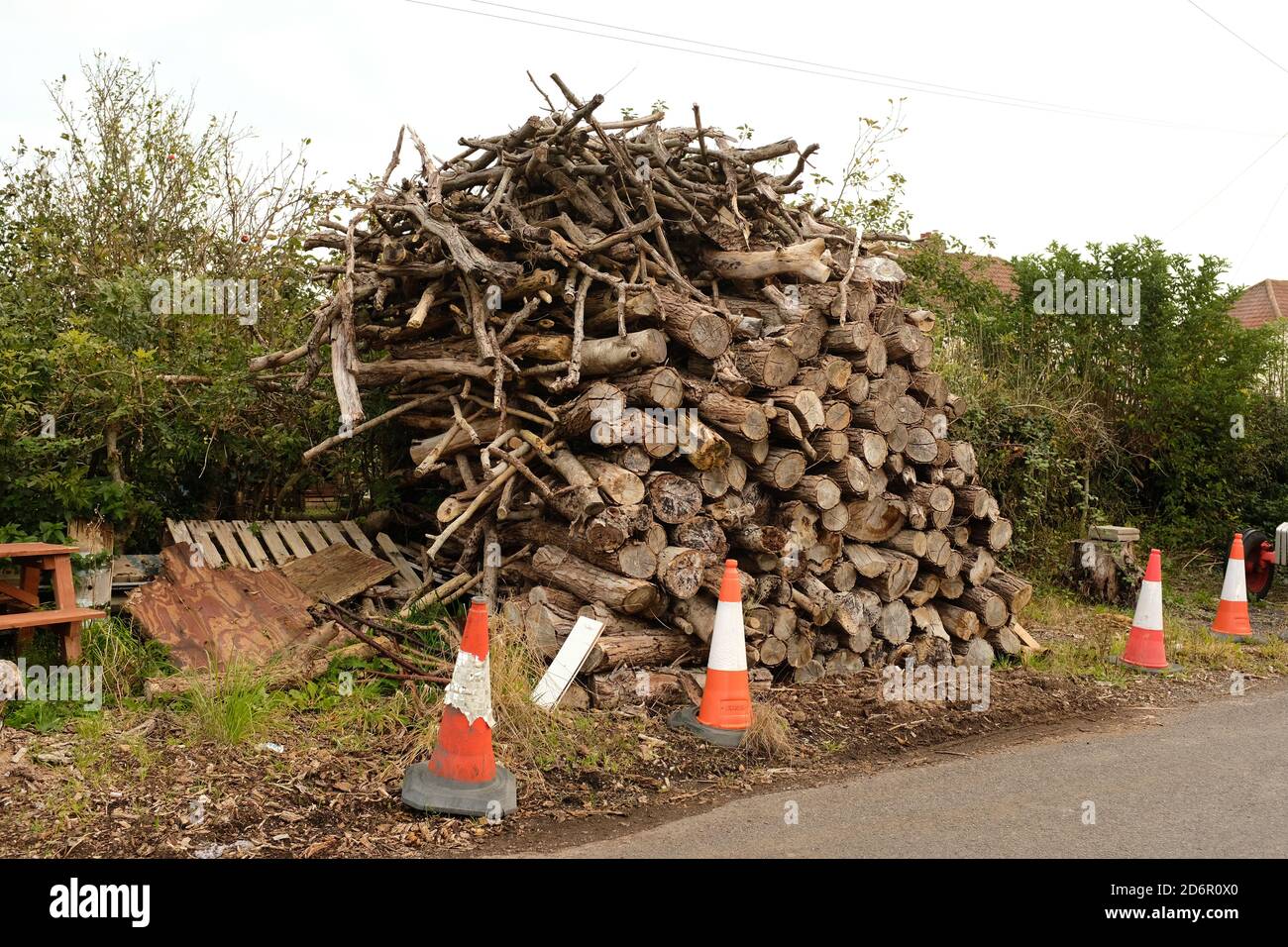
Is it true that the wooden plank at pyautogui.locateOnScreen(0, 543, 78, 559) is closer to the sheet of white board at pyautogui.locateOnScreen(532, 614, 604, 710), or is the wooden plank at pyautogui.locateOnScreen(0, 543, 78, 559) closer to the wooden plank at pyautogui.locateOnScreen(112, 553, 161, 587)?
the wooden plank at pyautogui.locateOnScreen(112, 553, 161, 587)

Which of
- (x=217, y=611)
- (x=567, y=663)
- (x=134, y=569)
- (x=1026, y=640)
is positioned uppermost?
(x=134, y=569)

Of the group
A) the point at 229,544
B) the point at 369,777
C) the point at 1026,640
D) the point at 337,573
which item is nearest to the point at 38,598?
the point at 229,544

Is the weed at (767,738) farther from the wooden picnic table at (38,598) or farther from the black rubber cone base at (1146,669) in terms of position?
the wooden picnic table at (38,598)

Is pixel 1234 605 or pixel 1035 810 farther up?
pixel 1234 605

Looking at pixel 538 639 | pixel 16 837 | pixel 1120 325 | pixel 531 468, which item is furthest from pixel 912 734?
pixel 1120 325

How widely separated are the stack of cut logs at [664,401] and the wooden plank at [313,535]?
96 cm

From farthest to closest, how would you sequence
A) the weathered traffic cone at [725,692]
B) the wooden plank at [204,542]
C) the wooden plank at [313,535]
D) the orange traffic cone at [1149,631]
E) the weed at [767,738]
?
the wooden plank at [313,535]
the orange traffic cone at [1149,631]
the wooden plank at [204,542]
the weathered traffic cone at [725,692]
the weed at [767,738]

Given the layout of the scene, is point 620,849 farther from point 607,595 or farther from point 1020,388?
point 1020,388

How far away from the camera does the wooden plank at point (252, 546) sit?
7.64 metres

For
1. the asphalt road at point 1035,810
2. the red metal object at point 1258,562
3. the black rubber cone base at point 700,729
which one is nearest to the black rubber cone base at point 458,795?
the asphalt road at point 1035,810

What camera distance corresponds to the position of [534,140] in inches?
290

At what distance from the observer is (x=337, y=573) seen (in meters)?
7.67

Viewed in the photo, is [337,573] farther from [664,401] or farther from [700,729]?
[700,729]

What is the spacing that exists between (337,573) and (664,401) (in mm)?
3033
